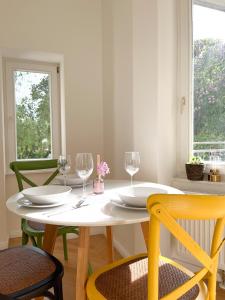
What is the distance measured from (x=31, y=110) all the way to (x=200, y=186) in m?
2.00

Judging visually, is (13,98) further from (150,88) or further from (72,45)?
(150,88)

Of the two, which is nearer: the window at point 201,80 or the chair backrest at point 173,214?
the chair backrest at point 173,214

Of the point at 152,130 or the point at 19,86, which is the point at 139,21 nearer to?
the point at 152,130

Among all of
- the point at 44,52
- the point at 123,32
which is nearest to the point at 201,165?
the point at 123,32

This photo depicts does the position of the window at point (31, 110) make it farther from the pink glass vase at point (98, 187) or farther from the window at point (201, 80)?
the pink glass vase at point (98, 187)

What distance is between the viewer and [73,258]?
7.49 ft

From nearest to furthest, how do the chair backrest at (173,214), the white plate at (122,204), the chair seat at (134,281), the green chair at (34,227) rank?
1. the chair backrest at (173,214)
2. the chair seat at (134,281)
3. the white plate at (122,204)
4. the green chair at (34,227)

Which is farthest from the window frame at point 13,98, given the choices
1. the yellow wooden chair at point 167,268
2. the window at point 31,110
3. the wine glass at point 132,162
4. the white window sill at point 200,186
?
the yellow wooden chair at point 167,268

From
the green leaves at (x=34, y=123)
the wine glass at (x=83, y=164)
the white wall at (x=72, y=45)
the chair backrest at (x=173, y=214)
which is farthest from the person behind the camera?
the green leaves at (x=34, y=123)

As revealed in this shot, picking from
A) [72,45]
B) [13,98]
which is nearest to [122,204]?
[72,45]

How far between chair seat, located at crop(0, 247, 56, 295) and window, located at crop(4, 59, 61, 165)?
1.78 metres

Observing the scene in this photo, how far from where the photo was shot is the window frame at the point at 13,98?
277 cm

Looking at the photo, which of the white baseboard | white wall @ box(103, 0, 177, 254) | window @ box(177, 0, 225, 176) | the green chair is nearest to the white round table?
the green chair

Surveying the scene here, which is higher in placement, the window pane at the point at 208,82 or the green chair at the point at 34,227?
the window pane at the point at 208,82
